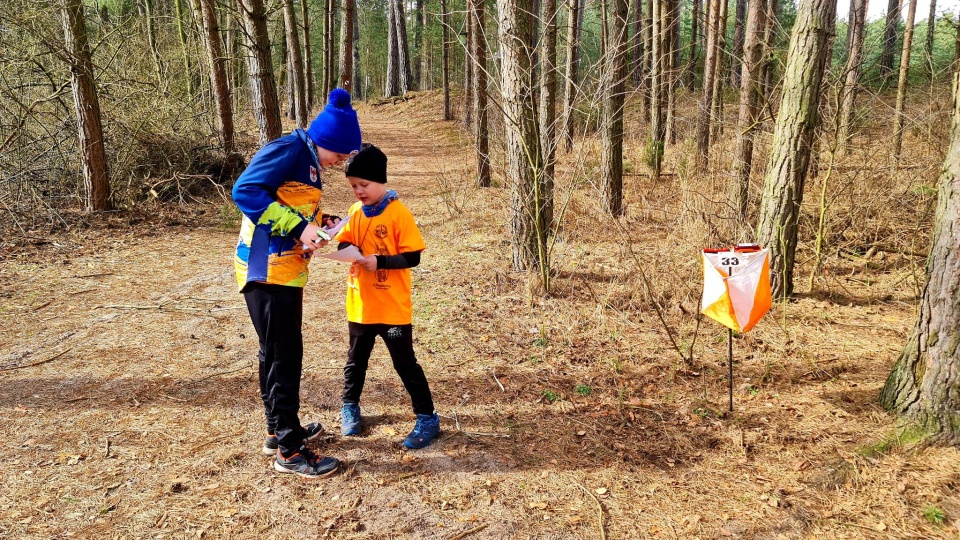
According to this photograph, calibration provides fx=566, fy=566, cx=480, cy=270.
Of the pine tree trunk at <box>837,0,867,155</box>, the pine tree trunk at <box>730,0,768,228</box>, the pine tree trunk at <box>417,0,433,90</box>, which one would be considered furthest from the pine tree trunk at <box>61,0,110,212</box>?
the pine tree trunk at <box>417,0,433,90</box>

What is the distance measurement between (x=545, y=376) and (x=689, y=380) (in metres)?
1.08

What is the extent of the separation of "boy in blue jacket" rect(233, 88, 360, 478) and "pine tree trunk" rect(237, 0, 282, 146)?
586 cm

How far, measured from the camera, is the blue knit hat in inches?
112

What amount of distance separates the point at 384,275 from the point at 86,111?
720 centimetres

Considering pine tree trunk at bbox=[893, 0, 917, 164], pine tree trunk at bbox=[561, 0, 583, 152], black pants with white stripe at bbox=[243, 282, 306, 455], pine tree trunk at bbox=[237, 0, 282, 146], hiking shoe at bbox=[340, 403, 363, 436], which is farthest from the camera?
pine tree trunk at bbox=[237, 0, 282, 146]

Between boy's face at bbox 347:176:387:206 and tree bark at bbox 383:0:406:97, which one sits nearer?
boy's face at bbox 347:176:387:206

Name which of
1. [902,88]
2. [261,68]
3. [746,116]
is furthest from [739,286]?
[902,88]

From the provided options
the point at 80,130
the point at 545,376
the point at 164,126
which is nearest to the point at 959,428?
the point at 545,376

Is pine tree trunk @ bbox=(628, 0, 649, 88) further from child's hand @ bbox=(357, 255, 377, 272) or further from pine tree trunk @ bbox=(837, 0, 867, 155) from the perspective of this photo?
child's hand @ bbox=(357, 255, 377, 272)

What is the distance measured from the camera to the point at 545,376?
4398 mm

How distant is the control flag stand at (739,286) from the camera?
3.49 m

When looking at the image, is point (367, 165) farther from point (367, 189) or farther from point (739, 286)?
point (739, 286)

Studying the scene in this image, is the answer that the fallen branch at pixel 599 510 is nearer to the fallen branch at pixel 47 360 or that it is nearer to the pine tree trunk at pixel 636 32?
the pine tree trunk at pixel 636 32

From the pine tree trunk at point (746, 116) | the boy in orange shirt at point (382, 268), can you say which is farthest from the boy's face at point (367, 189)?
the pine tree trunk at point (746, 116)
